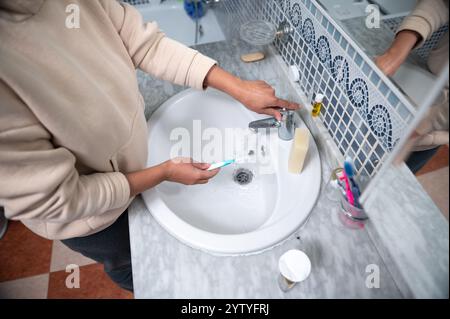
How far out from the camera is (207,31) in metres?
1.94

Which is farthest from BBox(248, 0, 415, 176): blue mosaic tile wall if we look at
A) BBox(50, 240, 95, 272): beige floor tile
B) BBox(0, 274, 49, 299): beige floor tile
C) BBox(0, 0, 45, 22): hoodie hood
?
BBox(0, 274, 49, 299): beige floor tile

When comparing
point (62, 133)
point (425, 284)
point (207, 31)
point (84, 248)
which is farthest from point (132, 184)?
point (207, 31)

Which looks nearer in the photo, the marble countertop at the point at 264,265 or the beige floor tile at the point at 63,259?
the marble countertop at the point at 264,265

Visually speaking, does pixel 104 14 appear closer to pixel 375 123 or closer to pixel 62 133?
pixel 62 133

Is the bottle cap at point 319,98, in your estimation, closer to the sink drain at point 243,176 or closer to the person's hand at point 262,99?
the person's hand at point 262,99

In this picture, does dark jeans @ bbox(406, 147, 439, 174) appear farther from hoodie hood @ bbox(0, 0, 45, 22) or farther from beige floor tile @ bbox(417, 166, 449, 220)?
hoodie hood @ bbox(0, 0, 45, 22)

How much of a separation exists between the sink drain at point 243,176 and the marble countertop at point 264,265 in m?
0.23

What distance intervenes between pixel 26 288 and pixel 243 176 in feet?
4.29

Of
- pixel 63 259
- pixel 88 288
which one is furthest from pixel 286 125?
pixel 63 259

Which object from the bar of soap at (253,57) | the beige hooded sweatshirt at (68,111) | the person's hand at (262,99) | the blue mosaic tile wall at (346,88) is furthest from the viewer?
the bar of soap at (253,57)

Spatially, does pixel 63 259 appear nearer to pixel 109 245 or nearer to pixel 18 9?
pixel 109 245

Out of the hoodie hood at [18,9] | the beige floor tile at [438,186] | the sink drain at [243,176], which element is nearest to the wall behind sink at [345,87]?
the beige floor tile at [438,186]

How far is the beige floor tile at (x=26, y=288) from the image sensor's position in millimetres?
1466

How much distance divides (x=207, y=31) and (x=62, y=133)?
161 centimetres
